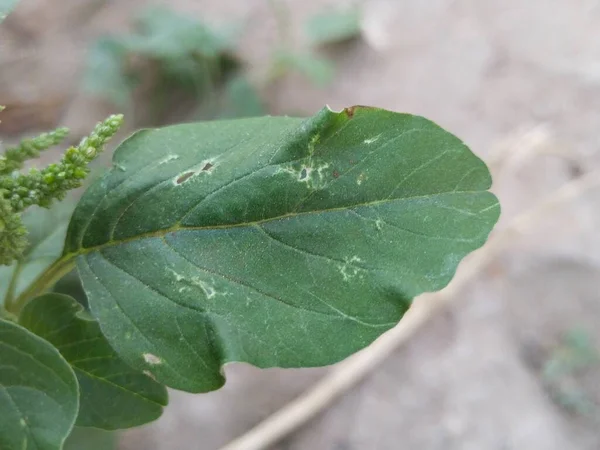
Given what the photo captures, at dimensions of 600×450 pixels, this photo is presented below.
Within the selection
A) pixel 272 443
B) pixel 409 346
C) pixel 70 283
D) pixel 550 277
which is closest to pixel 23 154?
pixel 70 283

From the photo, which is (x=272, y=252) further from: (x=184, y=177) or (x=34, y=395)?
(x=34, y=395)

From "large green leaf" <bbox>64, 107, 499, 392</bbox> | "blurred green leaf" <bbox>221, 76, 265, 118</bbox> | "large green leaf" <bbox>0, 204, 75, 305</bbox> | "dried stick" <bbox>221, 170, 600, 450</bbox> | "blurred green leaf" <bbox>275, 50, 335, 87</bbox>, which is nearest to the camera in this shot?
"large green leaf" <bbox>64, 107, 499, 392</bbox>

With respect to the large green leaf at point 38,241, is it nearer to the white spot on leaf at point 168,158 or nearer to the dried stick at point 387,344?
the white spot on leaf at point 168,158

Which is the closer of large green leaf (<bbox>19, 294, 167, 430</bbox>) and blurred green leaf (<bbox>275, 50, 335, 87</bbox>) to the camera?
large green leaf (<bbox>19, 294, 167, 430</bbox>)

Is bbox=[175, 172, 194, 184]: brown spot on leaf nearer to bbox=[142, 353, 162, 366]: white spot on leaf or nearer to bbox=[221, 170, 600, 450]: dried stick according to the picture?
bbox=[142, 353, 162, 366]: white spot on leaf

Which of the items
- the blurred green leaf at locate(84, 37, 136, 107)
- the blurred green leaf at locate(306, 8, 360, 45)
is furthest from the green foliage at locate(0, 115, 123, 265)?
the blurred green leaf at locate(306, 8, 360, 45)

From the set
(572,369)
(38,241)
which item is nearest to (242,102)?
(38,241)
